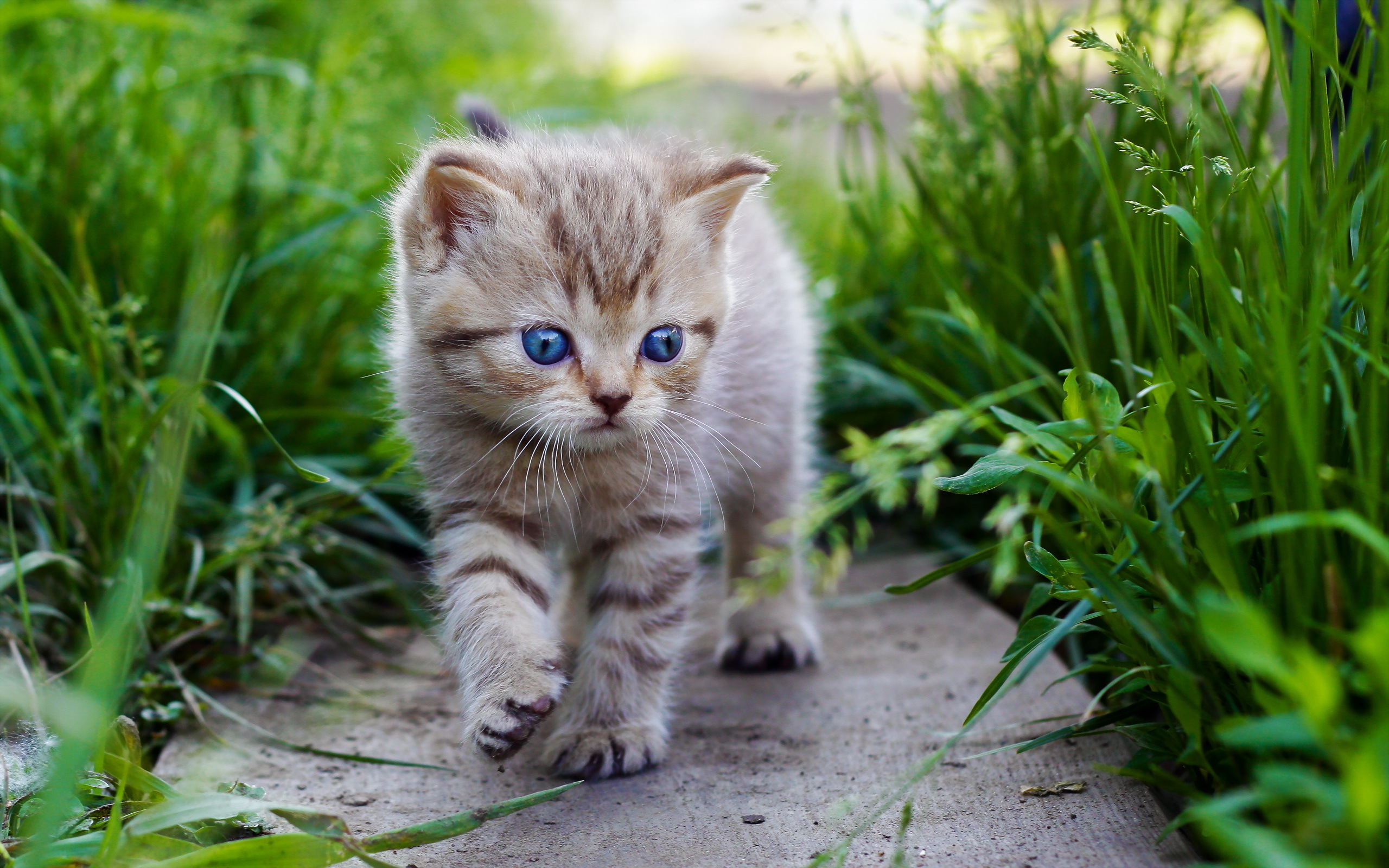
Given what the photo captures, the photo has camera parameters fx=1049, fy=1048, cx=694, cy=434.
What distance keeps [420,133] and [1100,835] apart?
2.99 m

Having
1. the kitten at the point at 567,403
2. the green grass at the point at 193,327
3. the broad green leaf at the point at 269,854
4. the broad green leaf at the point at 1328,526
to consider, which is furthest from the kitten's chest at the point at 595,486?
the broad green leaf at the point at 1328,526

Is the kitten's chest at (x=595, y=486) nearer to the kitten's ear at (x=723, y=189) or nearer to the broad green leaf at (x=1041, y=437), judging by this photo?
the kitten's ear at (x=723, y=189)

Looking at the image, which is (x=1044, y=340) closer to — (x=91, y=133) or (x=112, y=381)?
(x=112, y=381)

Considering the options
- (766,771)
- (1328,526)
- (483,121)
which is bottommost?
(766,771)

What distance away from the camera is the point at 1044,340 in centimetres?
261

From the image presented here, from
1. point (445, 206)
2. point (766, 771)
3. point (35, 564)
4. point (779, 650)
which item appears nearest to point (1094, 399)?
point (766, 771)

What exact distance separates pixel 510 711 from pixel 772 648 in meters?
0.84

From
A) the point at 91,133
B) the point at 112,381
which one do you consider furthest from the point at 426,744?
the point at 91,133

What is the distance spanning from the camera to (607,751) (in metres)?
1.80

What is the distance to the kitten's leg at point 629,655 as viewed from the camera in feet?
5.96

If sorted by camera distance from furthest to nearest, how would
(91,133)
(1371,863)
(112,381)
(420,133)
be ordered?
(420,133)
(91,133)
(112,381)
(1371,863)

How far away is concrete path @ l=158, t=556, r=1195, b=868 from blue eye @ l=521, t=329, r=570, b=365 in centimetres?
67

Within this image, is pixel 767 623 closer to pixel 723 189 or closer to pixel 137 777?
pixel 723 189

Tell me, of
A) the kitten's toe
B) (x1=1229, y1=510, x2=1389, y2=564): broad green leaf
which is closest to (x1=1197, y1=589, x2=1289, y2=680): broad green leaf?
(x1=1229, y1=510, x2=1389, y2=564): broad green leaf
